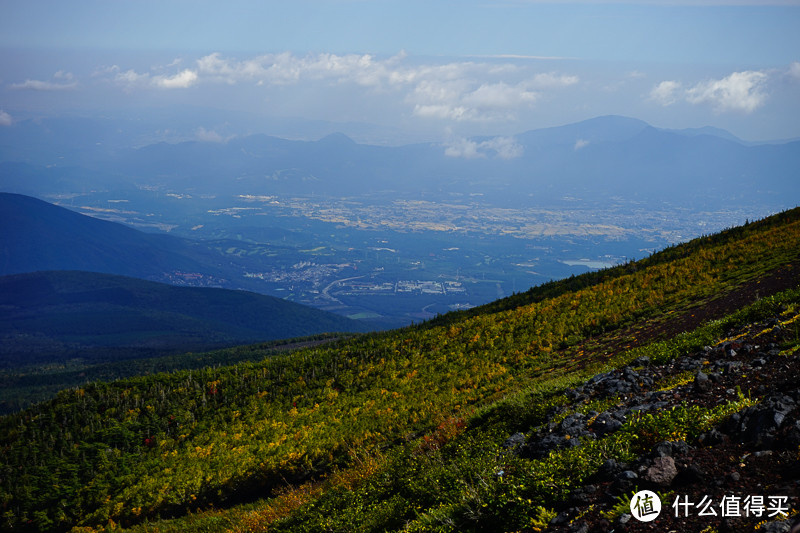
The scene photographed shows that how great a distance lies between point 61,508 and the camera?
3416cm

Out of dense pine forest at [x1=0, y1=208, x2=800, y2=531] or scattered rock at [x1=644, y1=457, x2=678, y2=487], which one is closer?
scattered rock at [x1=644, y1=457, x2=678, y2=487]

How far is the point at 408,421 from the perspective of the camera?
87.4 feet

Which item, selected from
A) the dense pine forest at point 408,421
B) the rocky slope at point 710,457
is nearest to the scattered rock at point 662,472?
the rocky slope at point 710,457

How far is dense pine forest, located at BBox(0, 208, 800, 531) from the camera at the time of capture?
9656 mm

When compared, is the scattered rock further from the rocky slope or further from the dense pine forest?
the dense pine forest

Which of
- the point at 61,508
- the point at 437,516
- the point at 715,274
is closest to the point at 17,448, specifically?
the point at 61,508

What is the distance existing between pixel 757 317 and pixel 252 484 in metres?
24.5

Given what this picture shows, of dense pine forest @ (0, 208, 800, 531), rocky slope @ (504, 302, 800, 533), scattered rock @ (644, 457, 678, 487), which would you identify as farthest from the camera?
dense pine forest @ (0, 208, 800, 531)

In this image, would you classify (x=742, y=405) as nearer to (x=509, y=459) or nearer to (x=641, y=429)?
(x=641, y=429)

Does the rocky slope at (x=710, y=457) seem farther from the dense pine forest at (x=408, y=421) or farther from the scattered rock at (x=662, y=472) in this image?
the dense pine forest at (x=408, y=421)

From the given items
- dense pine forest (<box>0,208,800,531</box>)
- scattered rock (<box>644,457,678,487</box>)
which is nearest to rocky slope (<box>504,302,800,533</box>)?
scattered rock (<box>644,457,678,487</box>)

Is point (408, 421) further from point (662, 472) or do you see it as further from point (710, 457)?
point (662, 472)

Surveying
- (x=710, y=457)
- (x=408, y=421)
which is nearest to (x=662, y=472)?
(x=710, y=457)

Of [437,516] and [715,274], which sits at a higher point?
[715,274]
